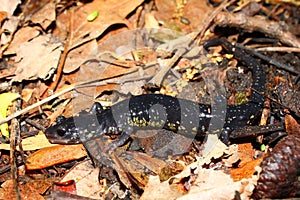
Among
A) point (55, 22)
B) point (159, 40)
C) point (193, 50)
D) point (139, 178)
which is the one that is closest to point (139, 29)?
point (159, 40)

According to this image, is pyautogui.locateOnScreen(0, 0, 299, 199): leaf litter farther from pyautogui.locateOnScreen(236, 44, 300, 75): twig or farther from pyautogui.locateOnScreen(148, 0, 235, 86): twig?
pyautogui.locateOnScreen(236, 44, 300, 75): twig

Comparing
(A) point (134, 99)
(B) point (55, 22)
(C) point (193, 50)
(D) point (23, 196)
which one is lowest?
(D) point (23, 196)

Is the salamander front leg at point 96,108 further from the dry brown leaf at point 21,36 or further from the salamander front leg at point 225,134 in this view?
the salamander front leg at point 225,134

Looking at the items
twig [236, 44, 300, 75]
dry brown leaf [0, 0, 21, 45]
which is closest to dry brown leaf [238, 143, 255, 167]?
twig [236, 44, 300, 75]

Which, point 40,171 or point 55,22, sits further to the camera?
point 55,22

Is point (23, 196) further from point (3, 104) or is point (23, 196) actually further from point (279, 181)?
point (279, 181)

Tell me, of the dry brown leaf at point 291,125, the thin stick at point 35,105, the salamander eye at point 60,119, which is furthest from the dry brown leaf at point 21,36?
the dry brown leaf at point 291,125
